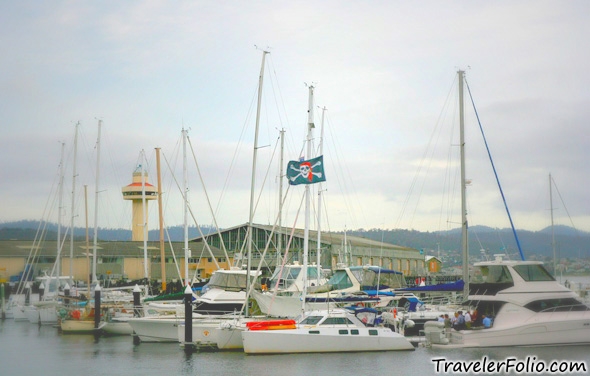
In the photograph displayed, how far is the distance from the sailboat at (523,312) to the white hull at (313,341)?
8.66 ft

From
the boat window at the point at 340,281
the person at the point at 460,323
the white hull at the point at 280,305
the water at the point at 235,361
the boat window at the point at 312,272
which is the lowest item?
the water at the point at 235,361

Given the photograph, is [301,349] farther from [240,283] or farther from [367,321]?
[240,283]

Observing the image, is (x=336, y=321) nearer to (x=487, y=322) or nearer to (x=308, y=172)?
(x=487, y=322)

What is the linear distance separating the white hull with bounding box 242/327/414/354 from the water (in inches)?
11.4

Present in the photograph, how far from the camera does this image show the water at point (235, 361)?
89.8 feet

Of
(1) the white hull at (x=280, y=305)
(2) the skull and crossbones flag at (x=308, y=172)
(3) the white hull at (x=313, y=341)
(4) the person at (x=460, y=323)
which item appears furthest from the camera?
(1) the white hull at (x=280, y=305)

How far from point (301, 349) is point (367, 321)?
5008 mm

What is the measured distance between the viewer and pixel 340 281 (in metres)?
43.6

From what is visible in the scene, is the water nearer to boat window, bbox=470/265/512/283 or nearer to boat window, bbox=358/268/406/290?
boat window, bbox=470/265/512/283

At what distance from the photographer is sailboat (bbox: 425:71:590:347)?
95.8ft

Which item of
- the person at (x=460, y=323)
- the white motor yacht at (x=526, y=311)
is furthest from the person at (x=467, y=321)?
the white motor yacht at (x=526, y=311)

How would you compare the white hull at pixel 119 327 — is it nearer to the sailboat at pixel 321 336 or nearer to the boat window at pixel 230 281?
the boat window at pixel 230 281

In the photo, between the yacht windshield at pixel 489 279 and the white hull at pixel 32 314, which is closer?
the yacht windshield at pixel 489 279

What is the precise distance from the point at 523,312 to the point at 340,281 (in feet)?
50.2
